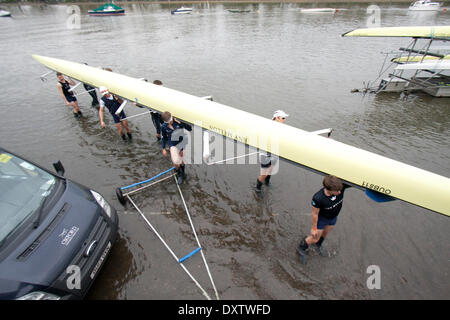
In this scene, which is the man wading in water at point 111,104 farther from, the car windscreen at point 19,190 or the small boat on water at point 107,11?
the small boat on water at point 107,11

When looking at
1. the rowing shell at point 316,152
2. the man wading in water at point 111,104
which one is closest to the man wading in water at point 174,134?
the rowing shell at point 316,152

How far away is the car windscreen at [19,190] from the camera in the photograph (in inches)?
118

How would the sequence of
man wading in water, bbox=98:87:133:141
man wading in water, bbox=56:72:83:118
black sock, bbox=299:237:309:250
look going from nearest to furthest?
black sock, bbox=299:237:309:250 < man wading in water, bbox=98:87:133:141 < man wading in water, bbox=56:72:83:118

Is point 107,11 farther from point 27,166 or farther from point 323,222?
point 323,222

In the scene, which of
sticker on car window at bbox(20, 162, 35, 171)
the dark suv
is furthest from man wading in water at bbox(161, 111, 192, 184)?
sticker on car window at bbox(20, 162, 35, 171)

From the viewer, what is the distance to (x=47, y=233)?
9.73 feet

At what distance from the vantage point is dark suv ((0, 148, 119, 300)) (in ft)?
8.57

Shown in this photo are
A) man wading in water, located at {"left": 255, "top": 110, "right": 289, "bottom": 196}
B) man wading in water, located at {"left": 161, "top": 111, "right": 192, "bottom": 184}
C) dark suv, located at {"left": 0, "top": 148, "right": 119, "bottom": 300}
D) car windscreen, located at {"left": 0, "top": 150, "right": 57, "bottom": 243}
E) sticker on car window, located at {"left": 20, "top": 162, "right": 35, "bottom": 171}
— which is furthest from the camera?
man wading in water, located at {"left": 161, "top": 111, "right": 192, "bottom": 184}

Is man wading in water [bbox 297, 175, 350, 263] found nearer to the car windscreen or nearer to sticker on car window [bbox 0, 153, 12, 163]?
the car windscreen

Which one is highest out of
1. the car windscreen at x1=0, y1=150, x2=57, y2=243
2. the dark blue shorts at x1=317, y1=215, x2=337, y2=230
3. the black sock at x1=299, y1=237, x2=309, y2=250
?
the car windscreen at x1=0, y1=150, x2=57, y2=243

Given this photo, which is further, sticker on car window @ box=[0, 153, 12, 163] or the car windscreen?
sticker on car window @ box=[0, 153, 12, 163]

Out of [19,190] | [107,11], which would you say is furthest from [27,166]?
[107,11]

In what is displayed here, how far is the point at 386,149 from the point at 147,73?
13513 mm

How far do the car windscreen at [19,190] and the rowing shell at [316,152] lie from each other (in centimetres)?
293
